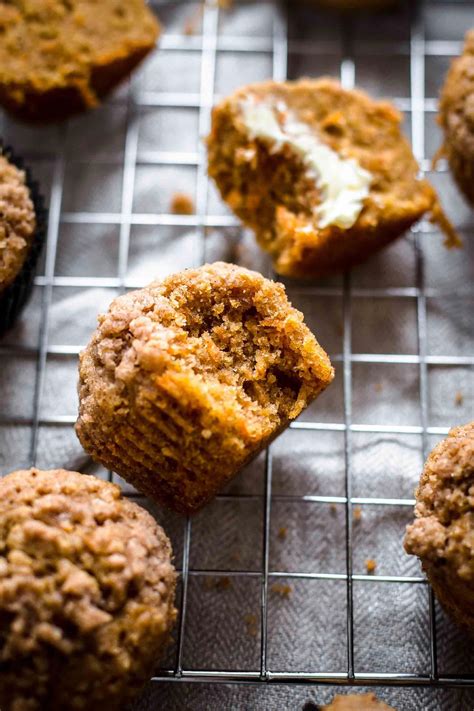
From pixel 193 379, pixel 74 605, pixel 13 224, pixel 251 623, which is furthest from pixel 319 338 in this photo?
pixel 74 605

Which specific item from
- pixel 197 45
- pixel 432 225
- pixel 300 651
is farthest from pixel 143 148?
pixel 300 651

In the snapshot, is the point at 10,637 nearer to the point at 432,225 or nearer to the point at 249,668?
the point at 249,668

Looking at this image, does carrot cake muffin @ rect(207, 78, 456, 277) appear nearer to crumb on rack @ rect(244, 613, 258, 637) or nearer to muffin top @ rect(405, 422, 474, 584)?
muffin top @ rect(405, 422, 474, 584)

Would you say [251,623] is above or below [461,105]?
below

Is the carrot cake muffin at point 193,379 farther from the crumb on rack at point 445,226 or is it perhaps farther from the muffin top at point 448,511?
the crumb on rack at point 445,226

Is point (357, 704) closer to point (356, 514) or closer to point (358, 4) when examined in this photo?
point (356, 514)

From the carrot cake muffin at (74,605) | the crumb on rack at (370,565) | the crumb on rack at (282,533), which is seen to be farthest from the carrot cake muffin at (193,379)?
the crumb on rack at (370,565)

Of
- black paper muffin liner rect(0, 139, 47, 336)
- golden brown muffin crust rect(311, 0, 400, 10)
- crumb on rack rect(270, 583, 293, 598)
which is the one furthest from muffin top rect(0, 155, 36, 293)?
golden brown muffin crust rect(311, 0, 400, 10)
